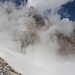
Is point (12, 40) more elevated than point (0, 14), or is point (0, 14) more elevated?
point (0, 14)

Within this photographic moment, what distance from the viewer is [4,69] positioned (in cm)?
1304

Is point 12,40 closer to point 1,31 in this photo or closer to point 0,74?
point 1,31

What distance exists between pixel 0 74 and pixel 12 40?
7352 inches

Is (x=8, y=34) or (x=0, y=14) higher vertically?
(x=0, y=14)

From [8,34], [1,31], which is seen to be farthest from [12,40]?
[1,31]

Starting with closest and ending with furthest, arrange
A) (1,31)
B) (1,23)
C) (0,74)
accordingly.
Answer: (0,74)
(1,31)
(1,23)

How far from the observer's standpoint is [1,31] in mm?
179250

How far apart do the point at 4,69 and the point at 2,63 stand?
1.54ft

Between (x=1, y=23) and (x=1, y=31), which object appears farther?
(x=1, y=23)

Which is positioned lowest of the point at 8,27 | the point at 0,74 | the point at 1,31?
the point at 0,74

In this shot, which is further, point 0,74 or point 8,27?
point 8,27

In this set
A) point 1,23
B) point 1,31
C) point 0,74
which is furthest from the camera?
point 1,23

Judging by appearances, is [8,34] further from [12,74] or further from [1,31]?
[12,74]

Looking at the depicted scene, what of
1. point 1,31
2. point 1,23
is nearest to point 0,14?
point 1,23
